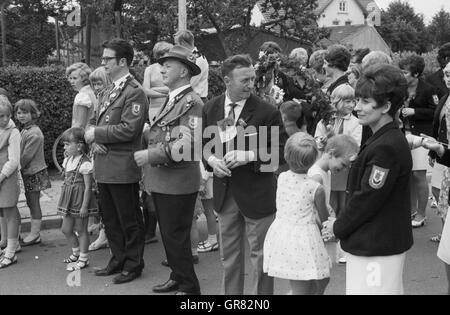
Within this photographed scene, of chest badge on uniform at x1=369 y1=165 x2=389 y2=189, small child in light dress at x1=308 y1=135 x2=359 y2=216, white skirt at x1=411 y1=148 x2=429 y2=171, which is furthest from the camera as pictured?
white skirt at x1=411 y1=148 x2=429 y2=171

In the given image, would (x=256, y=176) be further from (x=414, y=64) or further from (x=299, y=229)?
(x=414, y=64)

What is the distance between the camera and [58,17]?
1441 centimetres

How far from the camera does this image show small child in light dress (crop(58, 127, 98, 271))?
18.9 ft

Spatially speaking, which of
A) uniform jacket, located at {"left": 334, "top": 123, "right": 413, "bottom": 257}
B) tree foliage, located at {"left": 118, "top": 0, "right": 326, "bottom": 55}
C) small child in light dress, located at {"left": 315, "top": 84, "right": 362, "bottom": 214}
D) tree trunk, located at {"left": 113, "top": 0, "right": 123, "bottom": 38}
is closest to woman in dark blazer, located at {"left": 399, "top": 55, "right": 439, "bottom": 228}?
small child in light dress, located at {"left": 315, "top": 84, "right": 362, "bottom": 214}

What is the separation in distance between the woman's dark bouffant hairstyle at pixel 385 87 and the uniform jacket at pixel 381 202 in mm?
137

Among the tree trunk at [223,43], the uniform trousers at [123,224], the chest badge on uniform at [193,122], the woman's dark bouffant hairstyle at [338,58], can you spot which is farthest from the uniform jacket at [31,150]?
the tree trunk at [223,43]

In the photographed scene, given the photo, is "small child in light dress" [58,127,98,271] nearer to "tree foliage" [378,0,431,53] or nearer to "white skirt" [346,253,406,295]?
"white skirt" [346,253,406,295]

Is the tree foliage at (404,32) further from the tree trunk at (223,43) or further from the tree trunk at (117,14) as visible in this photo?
the tree trunk at (117,14)

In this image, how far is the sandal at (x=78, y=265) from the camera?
5.68 metres
